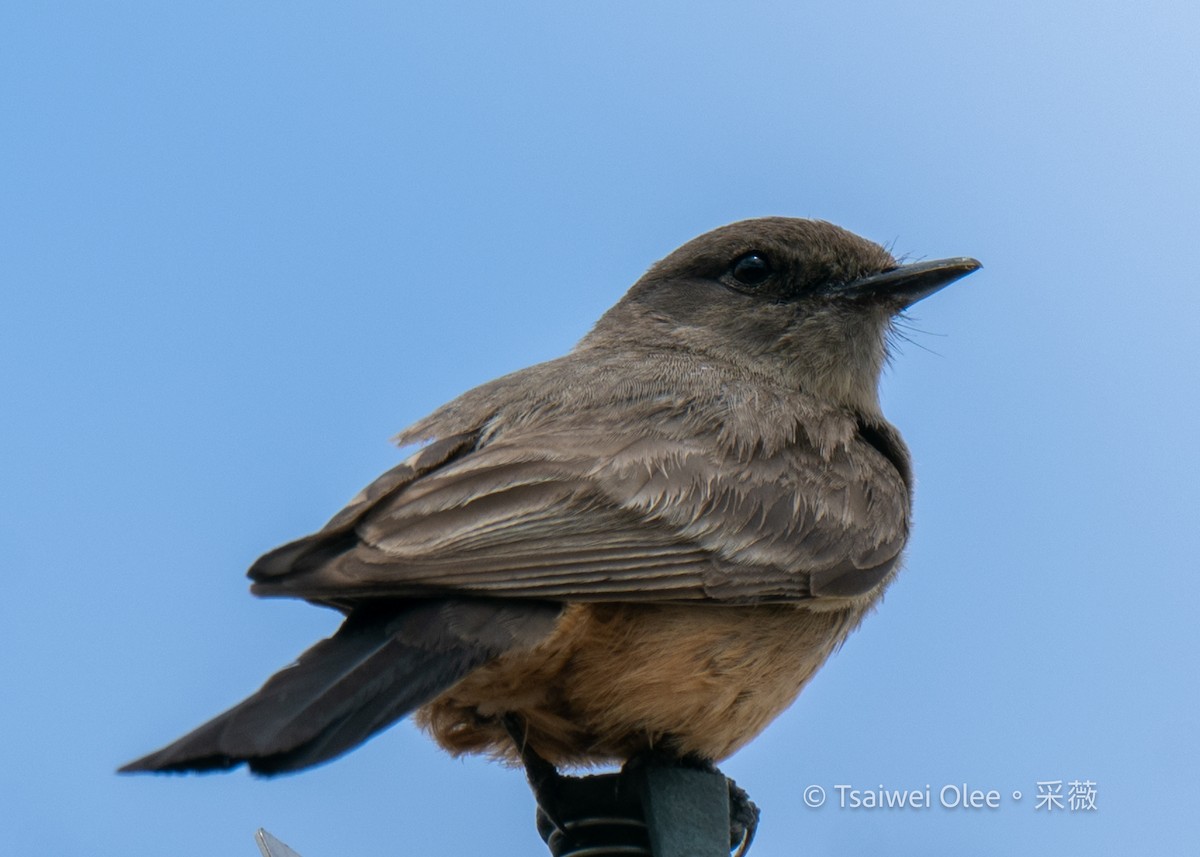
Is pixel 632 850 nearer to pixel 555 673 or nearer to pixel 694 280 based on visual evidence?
pixel 555 673

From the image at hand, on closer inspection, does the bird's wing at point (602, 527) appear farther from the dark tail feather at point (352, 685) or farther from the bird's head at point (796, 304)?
the bird's head at point (796, 304)

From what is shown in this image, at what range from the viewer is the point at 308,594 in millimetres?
3715

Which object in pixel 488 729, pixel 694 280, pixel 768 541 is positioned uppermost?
pixel 694 280

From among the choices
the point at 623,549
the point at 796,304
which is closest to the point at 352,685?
the point at 623,549

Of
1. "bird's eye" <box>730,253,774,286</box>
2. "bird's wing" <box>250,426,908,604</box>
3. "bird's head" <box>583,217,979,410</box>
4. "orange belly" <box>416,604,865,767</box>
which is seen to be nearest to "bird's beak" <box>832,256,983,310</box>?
"bird's head" <box>583,217,979,410</box>

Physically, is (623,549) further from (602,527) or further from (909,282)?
(909,282)

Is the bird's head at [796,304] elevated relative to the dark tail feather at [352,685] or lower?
elevated

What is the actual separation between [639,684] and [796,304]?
2.20m

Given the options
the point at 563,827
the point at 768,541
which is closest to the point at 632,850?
the point at 563,827

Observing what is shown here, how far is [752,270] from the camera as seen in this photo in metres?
6.19

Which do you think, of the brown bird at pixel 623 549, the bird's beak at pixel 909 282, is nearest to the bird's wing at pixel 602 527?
the brown bird at pixel 623 549

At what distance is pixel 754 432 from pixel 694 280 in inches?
57.2

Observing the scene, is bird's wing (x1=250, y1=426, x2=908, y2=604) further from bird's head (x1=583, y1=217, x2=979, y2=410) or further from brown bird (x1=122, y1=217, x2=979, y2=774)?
bird's head (x1=583, y1=217, x2=979, y2=410)

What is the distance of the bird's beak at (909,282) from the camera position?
5949mm
